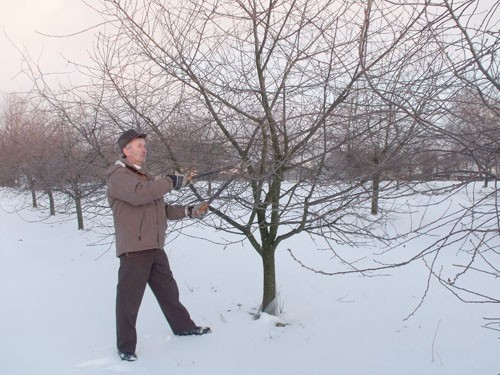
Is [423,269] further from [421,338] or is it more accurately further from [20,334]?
[20,334]

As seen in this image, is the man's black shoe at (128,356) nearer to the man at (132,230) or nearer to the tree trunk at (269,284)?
the man at (132,230)

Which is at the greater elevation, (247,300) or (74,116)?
(74,116)

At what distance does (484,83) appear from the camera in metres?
2.11

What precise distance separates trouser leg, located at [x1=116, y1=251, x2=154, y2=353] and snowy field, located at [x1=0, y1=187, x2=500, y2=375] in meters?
0.18

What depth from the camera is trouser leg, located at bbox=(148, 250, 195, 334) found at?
12.2 ft

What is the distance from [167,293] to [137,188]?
98 cm

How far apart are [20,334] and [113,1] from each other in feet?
10.1

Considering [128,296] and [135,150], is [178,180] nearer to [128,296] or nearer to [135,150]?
[135,150]

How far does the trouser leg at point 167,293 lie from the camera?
3729 mm

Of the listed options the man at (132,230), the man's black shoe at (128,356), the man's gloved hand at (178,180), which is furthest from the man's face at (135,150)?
the man's black shoe at (128,356)

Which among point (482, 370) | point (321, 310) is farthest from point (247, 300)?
point (482, 370)

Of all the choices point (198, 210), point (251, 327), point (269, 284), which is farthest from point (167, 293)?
point (269, 284)

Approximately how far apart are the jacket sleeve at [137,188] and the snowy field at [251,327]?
0.82 m

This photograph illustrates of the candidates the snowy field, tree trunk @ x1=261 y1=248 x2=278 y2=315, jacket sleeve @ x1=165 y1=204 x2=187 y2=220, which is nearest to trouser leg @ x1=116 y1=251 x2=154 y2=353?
the snowy field
